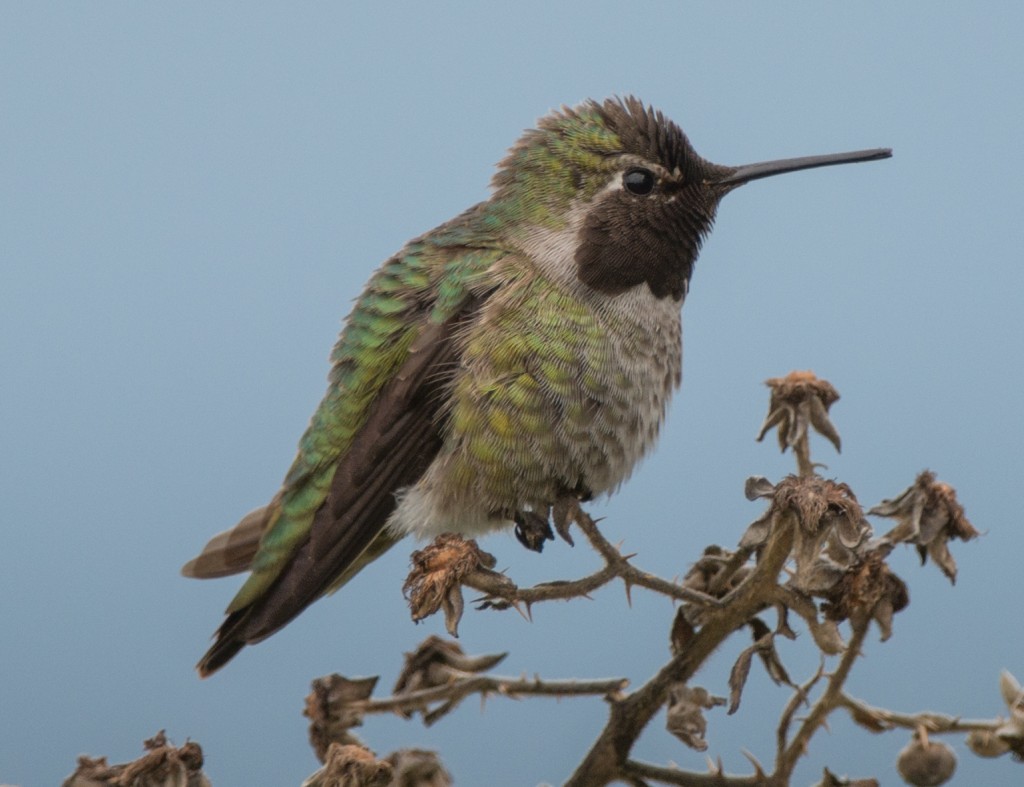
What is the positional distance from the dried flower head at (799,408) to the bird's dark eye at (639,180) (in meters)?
0.98

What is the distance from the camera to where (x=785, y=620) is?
2279mm

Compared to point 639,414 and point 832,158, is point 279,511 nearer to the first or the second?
point 639,414

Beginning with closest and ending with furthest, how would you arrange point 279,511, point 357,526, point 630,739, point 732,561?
point 630,739
point 732,561
point 357,526
point 279,511

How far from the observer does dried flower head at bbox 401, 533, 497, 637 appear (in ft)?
8.23

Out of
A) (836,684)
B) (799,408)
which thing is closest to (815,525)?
(836,684)

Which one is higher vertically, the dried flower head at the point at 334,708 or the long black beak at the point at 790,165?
the long black beak at the point at 790,165

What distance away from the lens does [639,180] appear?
11.1 ft

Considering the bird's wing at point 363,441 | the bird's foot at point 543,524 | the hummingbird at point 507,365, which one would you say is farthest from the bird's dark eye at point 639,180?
the bird's foot at point 543,524

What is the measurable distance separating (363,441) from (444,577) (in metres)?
0.71

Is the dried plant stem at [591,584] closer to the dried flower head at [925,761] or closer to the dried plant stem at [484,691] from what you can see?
the dried plant stem at [484,691]

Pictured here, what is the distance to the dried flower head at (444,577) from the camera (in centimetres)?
251

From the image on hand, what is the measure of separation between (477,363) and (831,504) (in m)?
1.11

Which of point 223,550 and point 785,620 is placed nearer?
point 785,620

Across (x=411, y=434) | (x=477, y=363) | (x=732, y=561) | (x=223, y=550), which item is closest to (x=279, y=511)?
(x=223, y=550)
